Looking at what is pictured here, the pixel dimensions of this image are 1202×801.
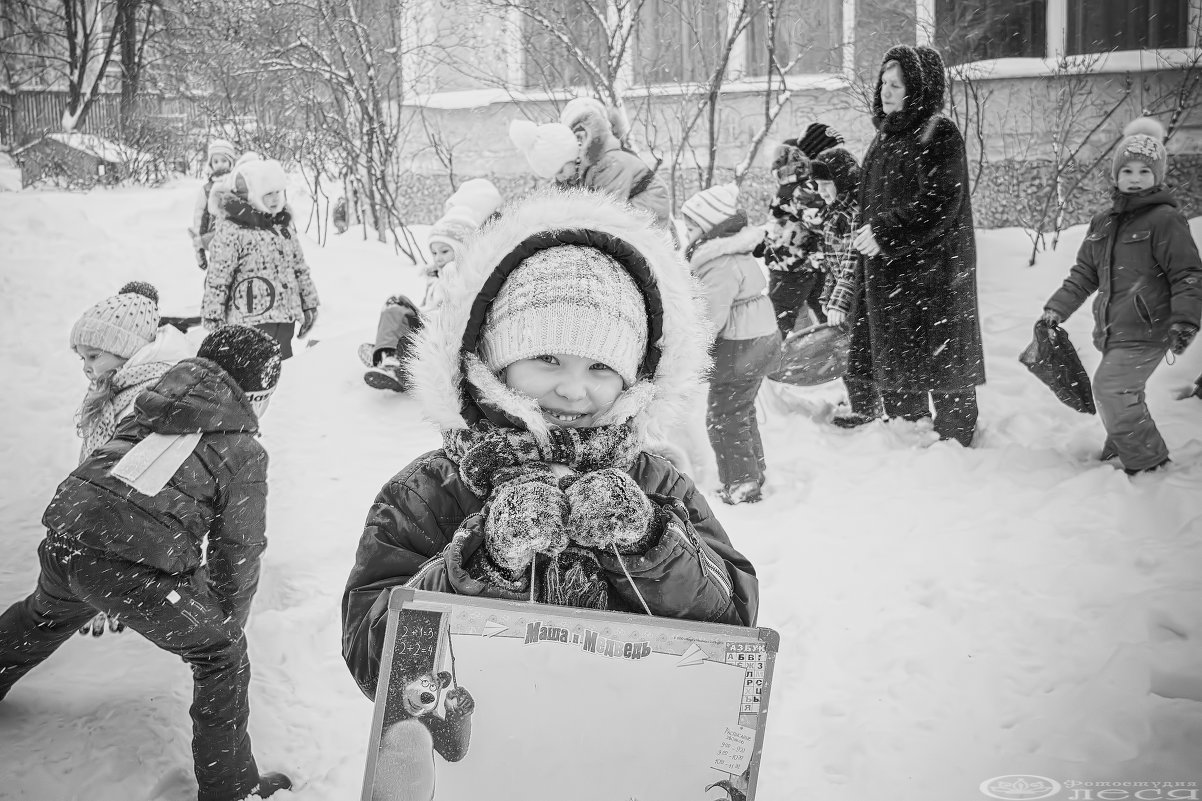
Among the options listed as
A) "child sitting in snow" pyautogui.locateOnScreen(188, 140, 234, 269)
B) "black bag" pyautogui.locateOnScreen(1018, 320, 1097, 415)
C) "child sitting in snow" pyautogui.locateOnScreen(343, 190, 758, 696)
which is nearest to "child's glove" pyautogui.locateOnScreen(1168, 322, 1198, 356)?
"black bag" pyautogui.locateOnScreen(1018, 320, 1097, 415)

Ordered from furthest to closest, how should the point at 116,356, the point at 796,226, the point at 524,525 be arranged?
the point at 796,226
the point at 116,356
the point at 524,525

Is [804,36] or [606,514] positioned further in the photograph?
[804,36]

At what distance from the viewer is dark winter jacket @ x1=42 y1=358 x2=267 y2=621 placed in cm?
212

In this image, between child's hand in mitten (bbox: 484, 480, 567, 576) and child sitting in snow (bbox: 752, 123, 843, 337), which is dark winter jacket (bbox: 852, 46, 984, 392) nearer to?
child sitting in snow (bbox: 752, 123, 843, 337)

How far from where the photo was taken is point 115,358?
3.06m

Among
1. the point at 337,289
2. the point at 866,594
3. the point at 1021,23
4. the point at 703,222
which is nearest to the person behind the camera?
the point at 866,594

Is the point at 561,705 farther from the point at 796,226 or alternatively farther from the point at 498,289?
the point at 796,226

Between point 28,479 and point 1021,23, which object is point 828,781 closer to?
point 28,479

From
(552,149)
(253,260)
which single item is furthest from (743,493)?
(253,260)

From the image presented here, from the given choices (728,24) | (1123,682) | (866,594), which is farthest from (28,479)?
(728,24)

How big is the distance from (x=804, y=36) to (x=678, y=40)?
4.46ft

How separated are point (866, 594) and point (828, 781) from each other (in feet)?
3.50

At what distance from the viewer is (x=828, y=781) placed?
2.36 metres

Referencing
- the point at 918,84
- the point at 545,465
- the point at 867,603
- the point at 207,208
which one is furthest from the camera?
the point at 207,208
